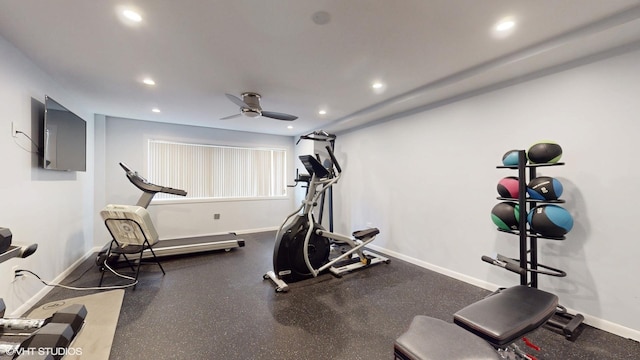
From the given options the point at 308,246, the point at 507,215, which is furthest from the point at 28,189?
the point at 507,215

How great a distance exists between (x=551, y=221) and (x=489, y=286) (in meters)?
1.26

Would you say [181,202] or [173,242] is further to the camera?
[181,202]

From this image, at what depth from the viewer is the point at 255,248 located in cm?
469

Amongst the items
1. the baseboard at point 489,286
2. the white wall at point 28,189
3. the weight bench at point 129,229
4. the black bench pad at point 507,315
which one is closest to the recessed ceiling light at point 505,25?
the black bench pad at point 507,315

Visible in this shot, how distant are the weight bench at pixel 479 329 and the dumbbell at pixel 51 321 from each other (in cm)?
190

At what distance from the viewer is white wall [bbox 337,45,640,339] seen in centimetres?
207

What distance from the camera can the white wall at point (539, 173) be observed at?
207 cm

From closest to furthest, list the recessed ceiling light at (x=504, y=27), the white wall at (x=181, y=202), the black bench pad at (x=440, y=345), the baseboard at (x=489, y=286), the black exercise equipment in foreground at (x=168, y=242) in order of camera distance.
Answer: the black bench pad at (x=440, y=345), the recessed ceiling light at (x=504, y=27), the baseboard at (x=489, y=286), the black exercise equipment in foreground at (x=168, y=242), the white wall at (x=181, y=202)

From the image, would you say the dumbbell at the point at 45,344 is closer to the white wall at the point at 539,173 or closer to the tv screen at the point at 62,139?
the tv screen at the point at 62,139

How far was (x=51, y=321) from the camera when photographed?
1.47 meters

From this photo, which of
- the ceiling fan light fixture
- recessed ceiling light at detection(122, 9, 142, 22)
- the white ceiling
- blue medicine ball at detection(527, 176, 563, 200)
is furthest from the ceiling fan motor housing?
blue medicine ball at detection(527, 176, 563, 200)

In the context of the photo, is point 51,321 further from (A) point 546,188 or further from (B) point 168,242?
(A) point 546,188

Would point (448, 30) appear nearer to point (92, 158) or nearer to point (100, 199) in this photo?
point (92, 158)

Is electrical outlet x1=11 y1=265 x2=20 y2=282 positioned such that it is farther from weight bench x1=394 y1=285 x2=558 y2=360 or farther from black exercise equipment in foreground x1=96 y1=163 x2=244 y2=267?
weight bench x1=394 y1=285 x2=558 y2=360
